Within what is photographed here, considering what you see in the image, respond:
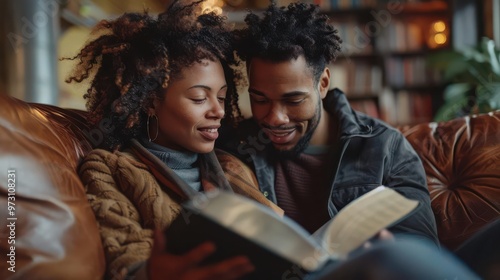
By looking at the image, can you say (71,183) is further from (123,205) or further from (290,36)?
(290,36)

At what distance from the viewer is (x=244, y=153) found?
1.79 m

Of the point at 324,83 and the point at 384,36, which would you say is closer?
the point at 324,83

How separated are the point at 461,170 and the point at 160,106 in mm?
974

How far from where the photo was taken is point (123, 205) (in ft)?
4.39

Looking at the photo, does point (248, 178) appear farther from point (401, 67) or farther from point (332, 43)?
point (401, 67)

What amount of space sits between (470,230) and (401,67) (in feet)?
11.1

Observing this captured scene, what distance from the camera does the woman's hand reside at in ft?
3.41

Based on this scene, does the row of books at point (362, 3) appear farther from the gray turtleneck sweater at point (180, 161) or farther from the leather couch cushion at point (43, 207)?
the leather couch cushion at point (43, 207)

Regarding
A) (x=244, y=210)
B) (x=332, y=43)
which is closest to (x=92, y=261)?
(x=244, y=210)

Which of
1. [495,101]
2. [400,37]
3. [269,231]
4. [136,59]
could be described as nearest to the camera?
[269,231]

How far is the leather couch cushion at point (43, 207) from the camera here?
44.3 inches

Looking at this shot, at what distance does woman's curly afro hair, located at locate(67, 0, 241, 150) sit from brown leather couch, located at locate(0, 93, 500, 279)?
8cm

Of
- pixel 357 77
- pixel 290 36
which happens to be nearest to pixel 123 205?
pixel 290 36

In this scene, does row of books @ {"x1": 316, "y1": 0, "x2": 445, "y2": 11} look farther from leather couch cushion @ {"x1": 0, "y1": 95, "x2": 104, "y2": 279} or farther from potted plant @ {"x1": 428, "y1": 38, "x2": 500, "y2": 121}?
leather couch cushion @ {"x1": 0, "y1": 95, "x2": 104, "y2": 279}
